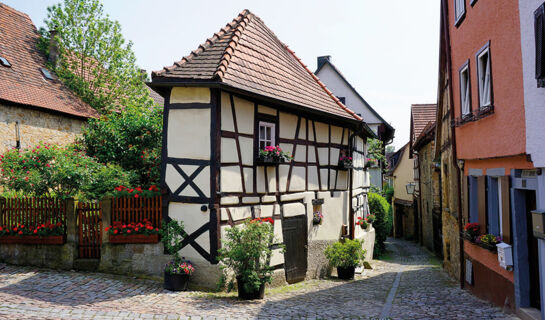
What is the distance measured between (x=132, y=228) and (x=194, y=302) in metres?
2.40

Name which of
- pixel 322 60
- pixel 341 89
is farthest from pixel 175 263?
pixel 322 60

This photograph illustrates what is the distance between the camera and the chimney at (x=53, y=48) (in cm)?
1952

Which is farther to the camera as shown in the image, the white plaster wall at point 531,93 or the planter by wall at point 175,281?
the planter by wall at point 175,281

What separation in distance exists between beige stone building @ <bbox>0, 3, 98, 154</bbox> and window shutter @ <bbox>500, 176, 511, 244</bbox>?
1533 centimetres

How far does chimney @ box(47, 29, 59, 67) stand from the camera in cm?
1952

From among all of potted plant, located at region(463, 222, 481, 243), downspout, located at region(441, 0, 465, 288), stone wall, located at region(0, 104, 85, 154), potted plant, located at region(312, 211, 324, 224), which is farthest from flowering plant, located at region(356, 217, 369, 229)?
stone wall, located at region(0, 104, 85, 154)

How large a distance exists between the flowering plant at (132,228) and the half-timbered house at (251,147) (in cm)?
51

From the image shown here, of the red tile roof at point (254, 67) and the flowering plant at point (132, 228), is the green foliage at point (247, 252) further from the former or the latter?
the red tile roof at point (254, 67)

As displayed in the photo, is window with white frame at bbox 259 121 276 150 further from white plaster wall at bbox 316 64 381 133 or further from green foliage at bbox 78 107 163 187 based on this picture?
white plaster wall at bbox 316 64 381 133

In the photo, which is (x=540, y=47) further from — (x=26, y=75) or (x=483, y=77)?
(x=26, y=75)

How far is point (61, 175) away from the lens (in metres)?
10.3

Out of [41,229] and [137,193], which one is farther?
[41,229]

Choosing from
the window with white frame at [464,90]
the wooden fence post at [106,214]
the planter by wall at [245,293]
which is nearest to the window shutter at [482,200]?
the window with white frame at [464,90]

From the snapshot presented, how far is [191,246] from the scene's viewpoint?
9.19 m
